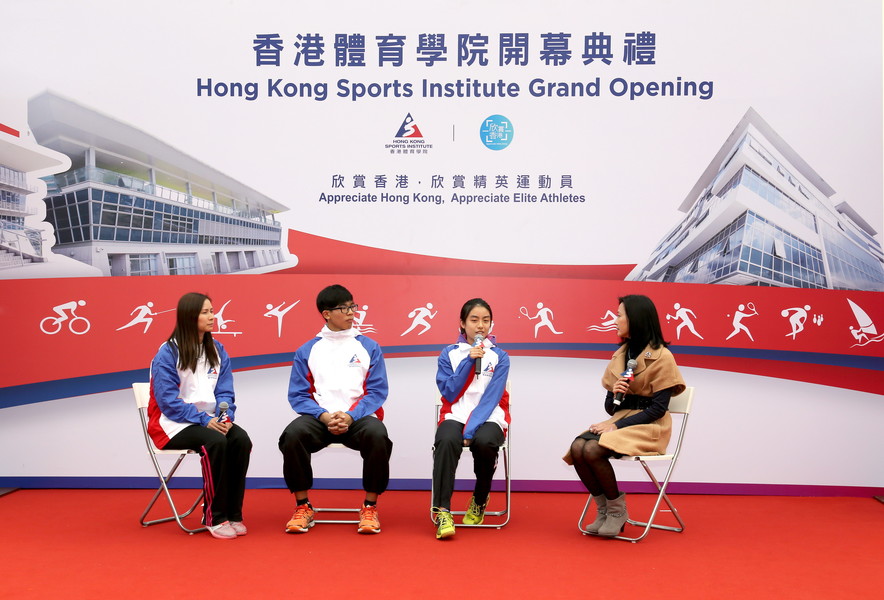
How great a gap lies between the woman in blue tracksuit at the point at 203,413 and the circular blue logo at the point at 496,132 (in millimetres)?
1887

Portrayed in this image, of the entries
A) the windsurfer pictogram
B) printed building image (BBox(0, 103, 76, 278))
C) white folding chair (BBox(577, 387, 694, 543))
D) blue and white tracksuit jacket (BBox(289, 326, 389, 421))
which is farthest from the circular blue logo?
printed building image (BBox(0, 103, 76, 278))

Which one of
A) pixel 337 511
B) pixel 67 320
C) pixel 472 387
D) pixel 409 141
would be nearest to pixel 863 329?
pixel 472 387

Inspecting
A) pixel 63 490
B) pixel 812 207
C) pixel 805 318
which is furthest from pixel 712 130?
pixel 63 490

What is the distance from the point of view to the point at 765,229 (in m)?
4.68

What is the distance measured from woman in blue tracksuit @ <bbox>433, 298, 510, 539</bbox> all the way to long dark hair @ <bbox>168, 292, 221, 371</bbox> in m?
1.18

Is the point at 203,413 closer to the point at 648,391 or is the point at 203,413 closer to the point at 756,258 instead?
the point at 648,391

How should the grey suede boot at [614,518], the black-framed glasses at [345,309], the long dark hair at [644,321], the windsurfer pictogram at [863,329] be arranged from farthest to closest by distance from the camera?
1. the windsurfer pictogram at [863,329]
2. the black-framed glasses at [345,309]
3. the long dark hair at [644,321]
4. the grey suede boot at [614,518]

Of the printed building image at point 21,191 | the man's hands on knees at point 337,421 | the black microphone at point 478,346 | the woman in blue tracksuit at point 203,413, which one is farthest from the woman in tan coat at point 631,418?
the printed building image at point 21,191

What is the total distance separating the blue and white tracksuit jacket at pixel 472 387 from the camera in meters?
3.96

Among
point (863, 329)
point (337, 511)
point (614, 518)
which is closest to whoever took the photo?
point (614, 518)

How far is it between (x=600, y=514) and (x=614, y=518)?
9 cm

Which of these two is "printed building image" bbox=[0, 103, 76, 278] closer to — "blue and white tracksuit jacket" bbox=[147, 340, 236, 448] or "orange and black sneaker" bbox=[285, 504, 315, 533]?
"blue and white tracksuit jacket" bbox=[147, 340, 236, 448]

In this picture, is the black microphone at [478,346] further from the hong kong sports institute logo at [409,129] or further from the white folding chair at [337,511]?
the hong kong sports institute logo at [409,129]

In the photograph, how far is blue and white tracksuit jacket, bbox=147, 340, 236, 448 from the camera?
3.73 metres
